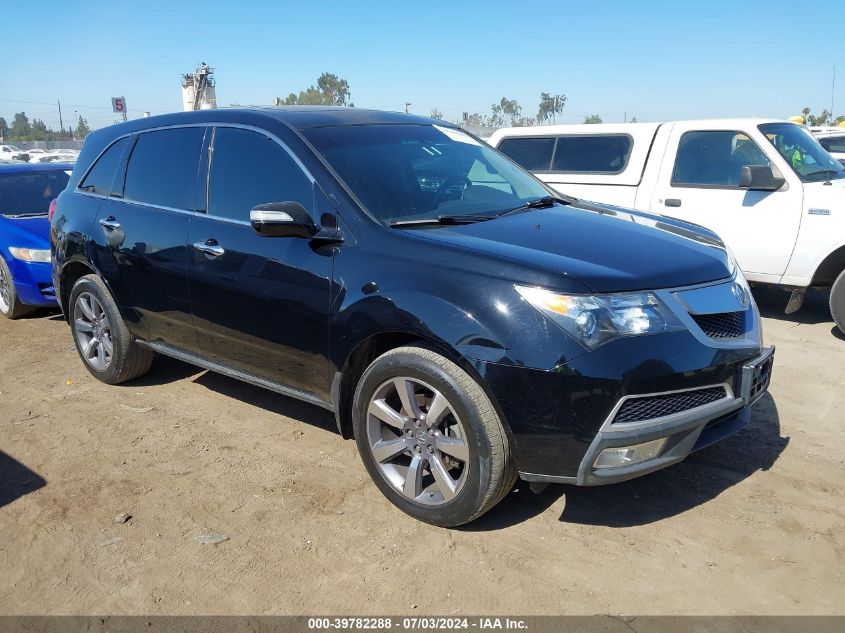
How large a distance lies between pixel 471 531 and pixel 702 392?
1178mm

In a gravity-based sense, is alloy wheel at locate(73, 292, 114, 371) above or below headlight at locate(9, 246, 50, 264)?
below

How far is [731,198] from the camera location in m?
6.86

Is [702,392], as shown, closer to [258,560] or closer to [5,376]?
[258,560]

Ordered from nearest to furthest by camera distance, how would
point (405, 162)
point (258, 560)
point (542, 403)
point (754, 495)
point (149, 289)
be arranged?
point (542, 403) < point (258, 560) < point (754, 495) < point (405, 162) < point (149, 289)

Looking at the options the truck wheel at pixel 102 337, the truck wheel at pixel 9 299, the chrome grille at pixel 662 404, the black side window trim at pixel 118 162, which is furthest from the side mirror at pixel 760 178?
the truck wheel at pixel 9 299

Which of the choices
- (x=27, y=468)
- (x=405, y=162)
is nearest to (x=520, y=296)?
(x=405, y=162)

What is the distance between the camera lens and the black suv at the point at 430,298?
290cm

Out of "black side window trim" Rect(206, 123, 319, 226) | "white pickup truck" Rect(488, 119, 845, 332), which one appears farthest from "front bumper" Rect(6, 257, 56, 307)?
"white pickup truck" Rect(488, 119, 845, 332)

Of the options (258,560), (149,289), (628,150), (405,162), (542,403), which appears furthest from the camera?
(628,150)

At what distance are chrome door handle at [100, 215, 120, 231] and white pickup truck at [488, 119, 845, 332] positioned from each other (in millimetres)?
4729

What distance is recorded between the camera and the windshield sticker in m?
4.53

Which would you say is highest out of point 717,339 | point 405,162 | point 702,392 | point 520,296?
point 405,162

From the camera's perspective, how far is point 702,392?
306 centimetres

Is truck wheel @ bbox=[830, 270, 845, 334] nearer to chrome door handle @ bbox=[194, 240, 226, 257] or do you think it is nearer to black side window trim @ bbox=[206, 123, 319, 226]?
black side window trim @ bbox=[206, 123, 319, 226]
